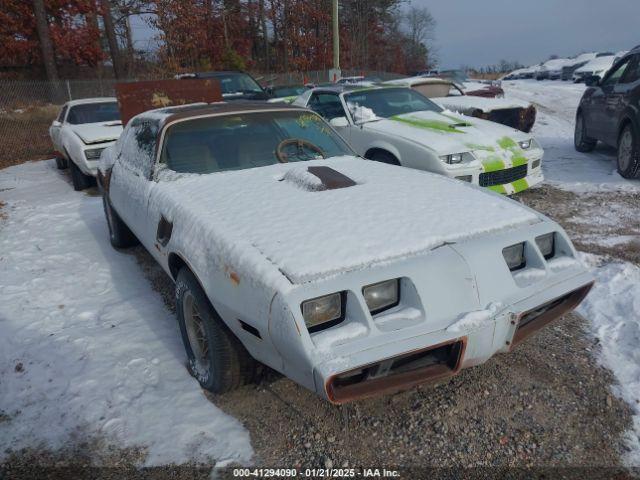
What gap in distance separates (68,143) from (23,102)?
9892 mm

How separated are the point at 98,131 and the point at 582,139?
823 centimetres

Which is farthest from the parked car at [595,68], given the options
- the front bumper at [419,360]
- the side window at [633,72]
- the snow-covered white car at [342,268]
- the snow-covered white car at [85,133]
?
the front bumper at [419,360]

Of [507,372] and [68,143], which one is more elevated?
[68,143]

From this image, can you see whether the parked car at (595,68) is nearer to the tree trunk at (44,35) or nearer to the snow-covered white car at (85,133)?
the snow-covered white car at (85,133)

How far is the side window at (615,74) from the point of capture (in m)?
6.99

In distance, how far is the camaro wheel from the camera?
557cm

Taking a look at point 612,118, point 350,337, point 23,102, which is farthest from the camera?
point 23,102

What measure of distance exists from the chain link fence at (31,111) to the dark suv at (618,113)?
39.3 feet

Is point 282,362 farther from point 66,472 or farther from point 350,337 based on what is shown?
point 66,472

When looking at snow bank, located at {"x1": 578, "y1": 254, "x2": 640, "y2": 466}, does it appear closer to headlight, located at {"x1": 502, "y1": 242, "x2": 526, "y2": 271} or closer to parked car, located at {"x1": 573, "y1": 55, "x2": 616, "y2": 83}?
headlight, located at {"x1": 502, "y1": 242, "x2": 526, "y2": 271}

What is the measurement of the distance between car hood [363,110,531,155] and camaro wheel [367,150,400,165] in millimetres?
252

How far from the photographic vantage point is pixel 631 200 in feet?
18.2

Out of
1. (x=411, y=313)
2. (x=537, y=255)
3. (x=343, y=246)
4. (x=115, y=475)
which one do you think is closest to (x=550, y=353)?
(x=537, y=255)

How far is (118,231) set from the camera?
4609 mm
